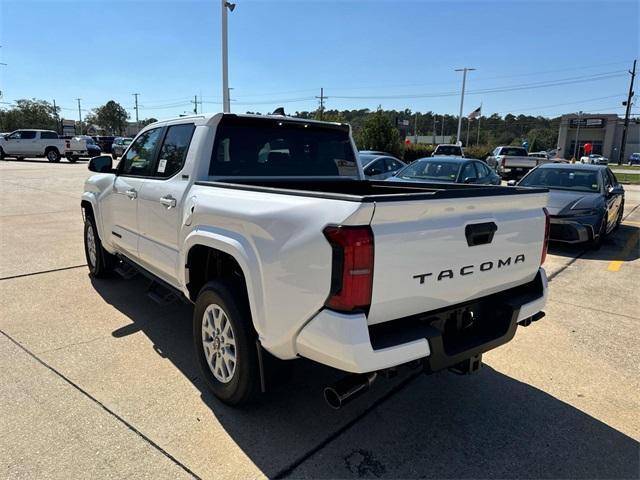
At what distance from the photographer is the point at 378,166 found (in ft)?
45.8

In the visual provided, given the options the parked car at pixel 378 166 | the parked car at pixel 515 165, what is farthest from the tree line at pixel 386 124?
the parked car at pixel 378 166

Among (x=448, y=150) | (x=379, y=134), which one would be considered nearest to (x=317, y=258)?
(x=448, y=150)

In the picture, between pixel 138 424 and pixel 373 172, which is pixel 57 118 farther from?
pixel 138 424

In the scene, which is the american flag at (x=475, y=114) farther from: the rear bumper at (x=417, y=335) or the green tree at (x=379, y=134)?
the rear bumper at (x=417, y=335)

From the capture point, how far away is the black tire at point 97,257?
555 cm

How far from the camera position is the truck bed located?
8.52ft

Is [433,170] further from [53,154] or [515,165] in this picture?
[53,154]

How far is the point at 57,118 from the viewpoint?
94312 millimetres

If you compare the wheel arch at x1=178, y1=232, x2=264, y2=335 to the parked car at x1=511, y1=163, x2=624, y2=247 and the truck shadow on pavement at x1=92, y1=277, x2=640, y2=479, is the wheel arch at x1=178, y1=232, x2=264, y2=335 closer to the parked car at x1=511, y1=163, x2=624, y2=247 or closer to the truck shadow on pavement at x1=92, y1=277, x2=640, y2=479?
the truck shadow on pavement at x1=92, y1=277, x2=640, y2=479

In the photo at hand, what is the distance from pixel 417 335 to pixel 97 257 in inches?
180

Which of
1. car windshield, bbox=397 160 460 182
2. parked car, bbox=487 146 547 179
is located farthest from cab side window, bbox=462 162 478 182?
parked car, bbox=487 146 547 179

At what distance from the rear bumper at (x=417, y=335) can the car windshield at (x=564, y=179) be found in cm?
727

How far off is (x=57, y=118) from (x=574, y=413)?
10962cm

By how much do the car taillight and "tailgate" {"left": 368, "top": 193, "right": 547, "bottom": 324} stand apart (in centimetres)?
4
